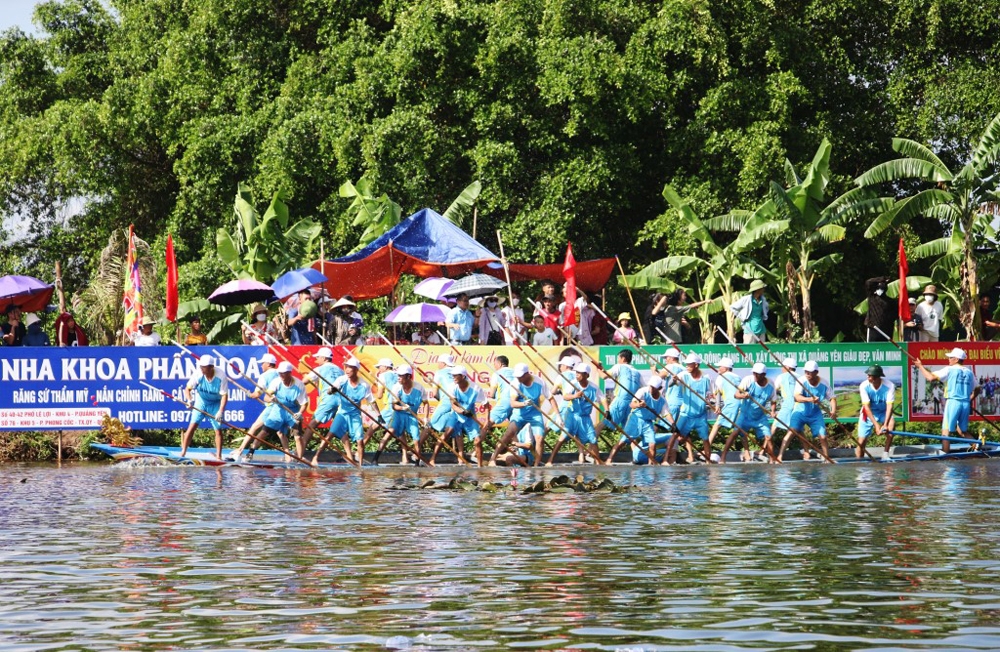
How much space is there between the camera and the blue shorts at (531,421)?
21.8 m

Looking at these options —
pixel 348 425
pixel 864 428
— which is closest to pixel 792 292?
pixel 864 428

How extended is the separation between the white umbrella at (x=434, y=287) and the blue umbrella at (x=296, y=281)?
173 centimetres

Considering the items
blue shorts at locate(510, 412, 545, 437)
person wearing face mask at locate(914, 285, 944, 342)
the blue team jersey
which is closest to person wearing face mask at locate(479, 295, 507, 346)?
blue shorts at locate(510, 412, 545, 437)

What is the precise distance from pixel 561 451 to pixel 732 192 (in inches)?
332

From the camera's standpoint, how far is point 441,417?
22000mm

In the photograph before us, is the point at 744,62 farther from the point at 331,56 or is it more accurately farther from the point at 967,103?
the point at 331,56

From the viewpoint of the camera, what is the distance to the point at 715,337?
1172 inches

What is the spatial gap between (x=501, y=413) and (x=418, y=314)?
339 cm

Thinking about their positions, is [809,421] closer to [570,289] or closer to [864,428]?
[864,428]

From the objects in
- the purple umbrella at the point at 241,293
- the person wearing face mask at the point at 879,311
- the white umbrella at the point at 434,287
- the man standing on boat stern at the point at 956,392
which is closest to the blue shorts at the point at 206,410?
the purple umbrella at the point at 241,293

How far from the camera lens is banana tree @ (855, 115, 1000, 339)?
84.4 feet

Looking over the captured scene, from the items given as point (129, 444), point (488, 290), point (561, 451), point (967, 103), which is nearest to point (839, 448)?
point (561, 451)

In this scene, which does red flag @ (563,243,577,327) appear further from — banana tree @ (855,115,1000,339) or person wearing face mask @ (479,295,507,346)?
banana tree @ (855,115,1000,339)

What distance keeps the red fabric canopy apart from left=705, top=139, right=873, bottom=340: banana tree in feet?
7.78
